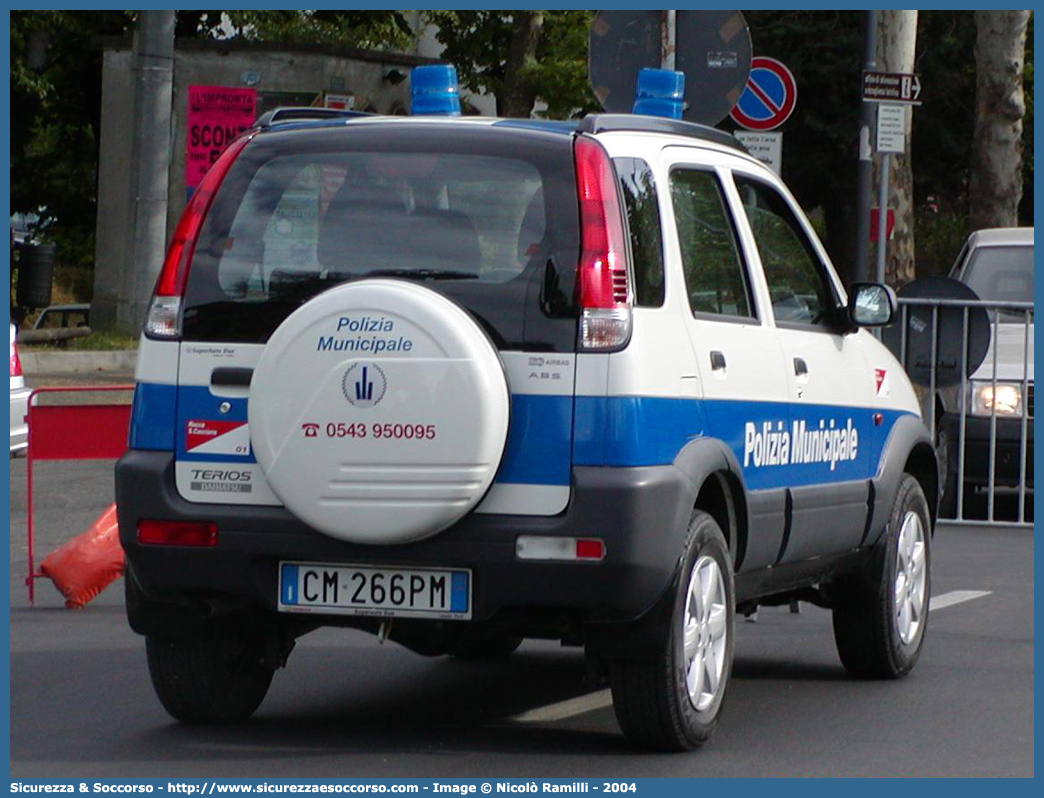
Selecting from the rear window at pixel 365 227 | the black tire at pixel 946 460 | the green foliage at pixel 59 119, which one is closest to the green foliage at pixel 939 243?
the green foliage at pixel 59 119

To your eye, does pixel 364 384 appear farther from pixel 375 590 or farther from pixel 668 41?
pixel 668 41

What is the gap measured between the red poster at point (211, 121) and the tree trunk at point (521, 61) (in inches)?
585

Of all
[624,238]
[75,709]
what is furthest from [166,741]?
[624,238]

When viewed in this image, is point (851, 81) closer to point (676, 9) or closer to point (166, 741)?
point (676, 9)

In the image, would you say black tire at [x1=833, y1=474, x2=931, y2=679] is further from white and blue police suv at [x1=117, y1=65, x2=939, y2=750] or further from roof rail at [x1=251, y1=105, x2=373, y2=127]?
roof rail at [x1=251, y1=105, x2=373, y2=127]

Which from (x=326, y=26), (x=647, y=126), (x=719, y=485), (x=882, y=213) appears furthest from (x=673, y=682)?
(x=326, y=26)

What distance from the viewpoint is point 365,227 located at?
6105 mm

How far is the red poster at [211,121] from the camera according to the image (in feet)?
62.1

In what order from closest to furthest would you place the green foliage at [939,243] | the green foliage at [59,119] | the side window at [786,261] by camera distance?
1. the side window at [786,261]
2. the green foliage at [59,119]
3. the green foliage at [939,243]

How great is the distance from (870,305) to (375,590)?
2.47 m

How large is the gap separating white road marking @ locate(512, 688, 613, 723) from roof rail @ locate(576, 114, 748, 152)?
1.82m

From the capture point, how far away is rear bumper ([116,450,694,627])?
5820mm

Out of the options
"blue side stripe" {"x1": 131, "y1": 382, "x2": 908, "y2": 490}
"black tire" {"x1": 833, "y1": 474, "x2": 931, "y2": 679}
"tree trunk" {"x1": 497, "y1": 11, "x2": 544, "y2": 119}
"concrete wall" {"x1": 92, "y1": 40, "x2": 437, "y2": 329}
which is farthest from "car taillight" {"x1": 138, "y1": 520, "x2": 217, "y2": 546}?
"tree trunk" {"x1": 497, "y1": 11, "x2": 544, "y2": 119}

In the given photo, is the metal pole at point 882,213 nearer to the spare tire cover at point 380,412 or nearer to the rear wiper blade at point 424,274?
the rear wiper blade at point 424,274
